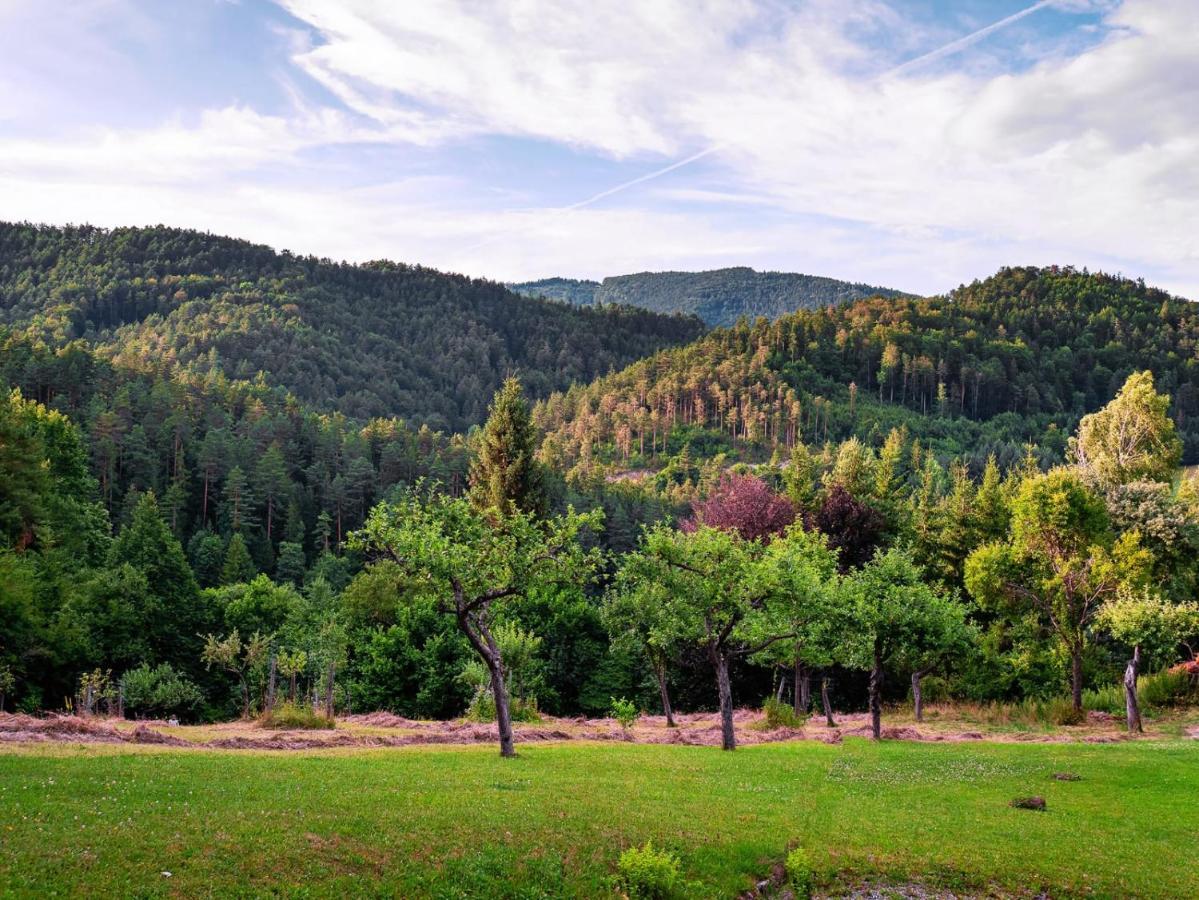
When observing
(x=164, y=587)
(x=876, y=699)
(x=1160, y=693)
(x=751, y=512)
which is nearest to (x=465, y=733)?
(x=876, y=699)

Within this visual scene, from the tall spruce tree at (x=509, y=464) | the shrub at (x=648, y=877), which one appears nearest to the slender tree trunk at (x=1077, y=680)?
the shrub at (x=648, y=877)

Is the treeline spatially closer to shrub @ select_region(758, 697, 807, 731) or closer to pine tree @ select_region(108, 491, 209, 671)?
pine tree @ select_region(108, 491, 209, 671)

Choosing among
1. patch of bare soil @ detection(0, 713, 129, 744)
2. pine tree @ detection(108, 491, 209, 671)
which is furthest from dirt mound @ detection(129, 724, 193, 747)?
pine tree @ detection(108, 491, 209, 671)

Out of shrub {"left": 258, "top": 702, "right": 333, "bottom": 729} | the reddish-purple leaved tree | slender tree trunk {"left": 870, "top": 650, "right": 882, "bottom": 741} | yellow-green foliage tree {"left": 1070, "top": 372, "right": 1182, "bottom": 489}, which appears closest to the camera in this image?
slender tree trunk {"left": 870, "top": 650, "right": 882, "bottom": 741}

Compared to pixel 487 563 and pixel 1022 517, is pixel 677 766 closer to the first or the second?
pixel 487 563

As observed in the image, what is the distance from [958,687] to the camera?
5875 cm

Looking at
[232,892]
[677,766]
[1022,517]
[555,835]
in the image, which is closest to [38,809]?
[232,892]

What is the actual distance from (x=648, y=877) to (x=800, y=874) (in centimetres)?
412

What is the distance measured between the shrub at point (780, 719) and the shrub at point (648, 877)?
94.4 feet

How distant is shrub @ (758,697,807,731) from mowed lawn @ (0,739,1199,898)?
16.0 metres

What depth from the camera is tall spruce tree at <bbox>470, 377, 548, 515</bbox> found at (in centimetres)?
7375

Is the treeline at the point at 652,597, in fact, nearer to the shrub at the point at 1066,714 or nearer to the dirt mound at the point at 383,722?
the shrub at the point at 1066,714

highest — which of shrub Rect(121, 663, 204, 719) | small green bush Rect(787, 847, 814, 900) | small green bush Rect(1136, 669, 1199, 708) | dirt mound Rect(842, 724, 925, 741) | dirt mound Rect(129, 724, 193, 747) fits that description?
dirt mound Rect(129, 724, 193, 747)

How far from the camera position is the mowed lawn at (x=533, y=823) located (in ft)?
50.3
